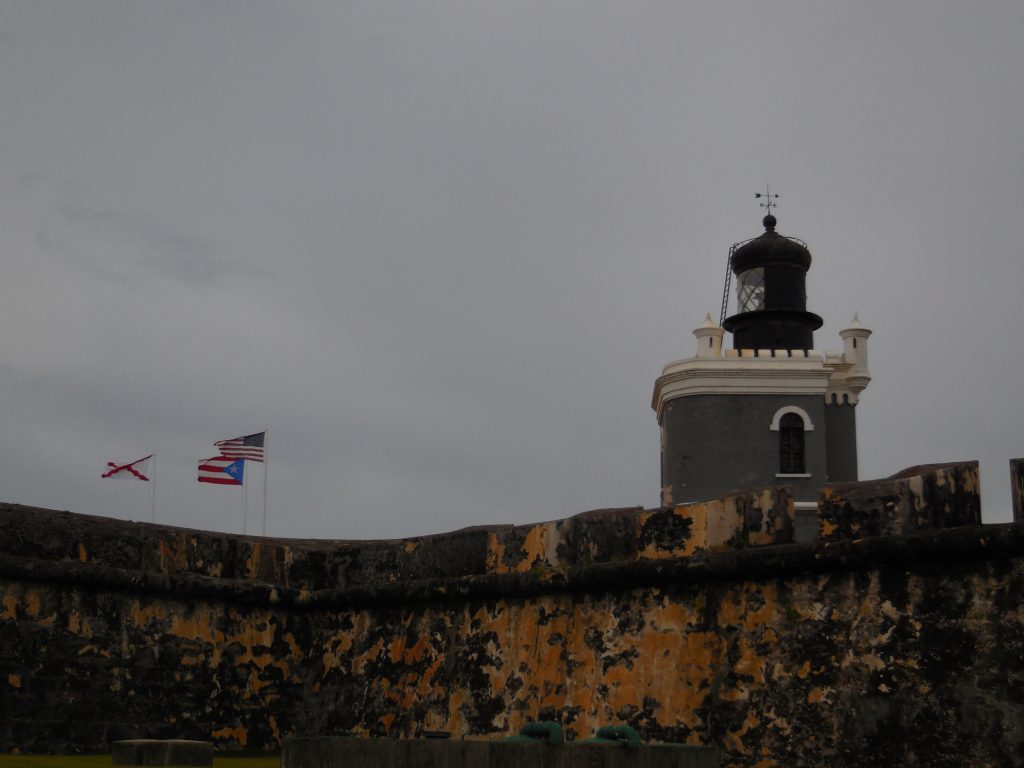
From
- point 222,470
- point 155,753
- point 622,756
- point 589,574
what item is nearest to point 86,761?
point 155,753

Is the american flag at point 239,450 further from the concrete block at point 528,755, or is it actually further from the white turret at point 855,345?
the white turret at point 855,345

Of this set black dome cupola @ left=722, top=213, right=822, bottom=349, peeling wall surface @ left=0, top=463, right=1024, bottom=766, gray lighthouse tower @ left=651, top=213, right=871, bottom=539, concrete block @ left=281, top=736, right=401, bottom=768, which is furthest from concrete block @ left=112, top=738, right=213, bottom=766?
black dome cupola @ left=722, top=213, right=822, bottom=349

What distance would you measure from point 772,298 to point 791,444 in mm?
4926

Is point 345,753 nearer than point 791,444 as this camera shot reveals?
Yes

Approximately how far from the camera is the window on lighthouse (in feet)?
131

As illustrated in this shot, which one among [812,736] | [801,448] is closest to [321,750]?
[812,736]

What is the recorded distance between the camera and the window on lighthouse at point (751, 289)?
39.8 m

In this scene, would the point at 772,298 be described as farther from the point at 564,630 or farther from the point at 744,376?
the point at 564,630

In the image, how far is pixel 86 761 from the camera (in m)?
8.70

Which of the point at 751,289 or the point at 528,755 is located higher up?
the point at 751,289

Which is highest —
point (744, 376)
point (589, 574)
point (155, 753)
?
point (744, 376)

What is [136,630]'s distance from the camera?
33.8 feet

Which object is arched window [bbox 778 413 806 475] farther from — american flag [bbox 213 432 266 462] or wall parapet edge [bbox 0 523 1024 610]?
wall parapet edge [bbox 0 523 1024 610]

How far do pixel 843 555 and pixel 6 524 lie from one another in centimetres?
587
